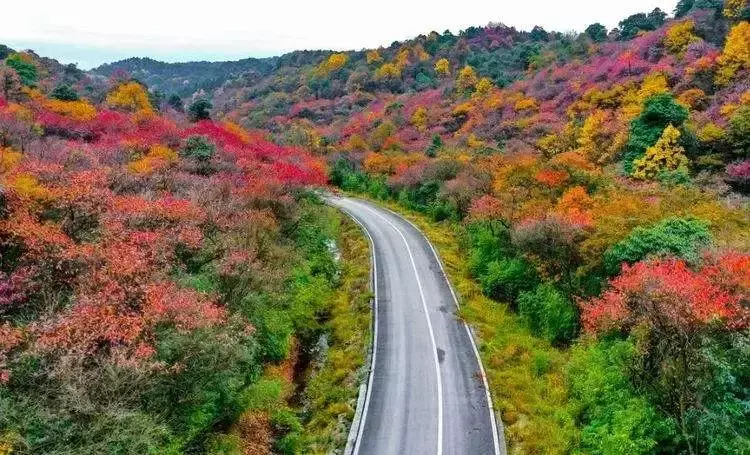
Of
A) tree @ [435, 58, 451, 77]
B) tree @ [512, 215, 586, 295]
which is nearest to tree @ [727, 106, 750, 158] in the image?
tree @ [512, 215, 586, 295]

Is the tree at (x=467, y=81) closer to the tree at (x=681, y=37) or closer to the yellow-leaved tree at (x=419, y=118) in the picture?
the yellow-leaved tree at (x=419, y=118)

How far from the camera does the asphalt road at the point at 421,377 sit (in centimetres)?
2406

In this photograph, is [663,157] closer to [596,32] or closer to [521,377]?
[521,377]

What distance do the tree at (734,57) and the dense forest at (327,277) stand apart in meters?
0.28

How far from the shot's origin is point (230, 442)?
22484 mm

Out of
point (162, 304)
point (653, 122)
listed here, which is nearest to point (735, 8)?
point (653, 122)

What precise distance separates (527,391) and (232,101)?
551 feet

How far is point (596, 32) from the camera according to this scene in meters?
120

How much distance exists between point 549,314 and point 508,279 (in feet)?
20.7

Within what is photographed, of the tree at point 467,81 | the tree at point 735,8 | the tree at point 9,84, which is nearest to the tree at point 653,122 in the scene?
the tree at point 735,8

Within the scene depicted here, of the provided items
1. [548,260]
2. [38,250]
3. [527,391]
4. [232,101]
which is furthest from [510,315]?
[232,101]

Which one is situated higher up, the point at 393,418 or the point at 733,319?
the point at 733,319

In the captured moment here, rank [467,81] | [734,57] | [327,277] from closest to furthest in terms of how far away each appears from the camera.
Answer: [327,277]
[734,57]
[467,81]

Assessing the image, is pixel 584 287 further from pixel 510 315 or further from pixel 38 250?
pixel 38 250
